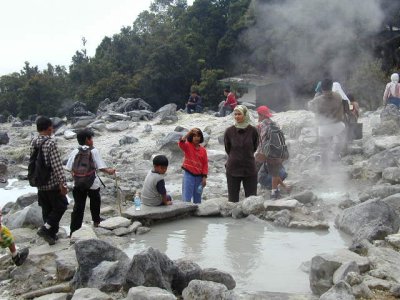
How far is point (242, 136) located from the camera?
6.54 m

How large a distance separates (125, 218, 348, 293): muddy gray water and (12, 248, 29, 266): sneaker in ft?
3.25

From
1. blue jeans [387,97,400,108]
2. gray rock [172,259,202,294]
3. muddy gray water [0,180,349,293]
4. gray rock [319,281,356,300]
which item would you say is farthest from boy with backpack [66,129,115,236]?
blue jeans [387,97,400,108]

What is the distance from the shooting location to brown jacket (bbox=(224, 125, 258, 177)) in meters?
6.53

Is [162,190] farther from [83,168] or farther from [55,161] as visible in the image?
[55,161]

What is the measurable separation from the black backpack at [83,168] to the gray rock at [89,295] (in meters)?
1.99

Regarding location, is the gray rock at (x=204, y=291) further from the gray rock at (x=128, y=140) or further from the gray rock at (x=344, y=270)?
the gray rock at (x=128, y=140)

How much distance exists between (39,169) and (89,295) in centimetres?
183

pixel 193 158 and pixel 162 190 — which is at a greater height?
pixel 193 158

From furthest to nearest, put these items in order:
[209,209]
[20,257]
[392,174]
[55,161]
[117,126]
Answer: [117,126]
[392,174]
[209,209]
[55,161]
[20,257]

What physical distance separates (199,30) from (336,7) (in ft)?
37.1

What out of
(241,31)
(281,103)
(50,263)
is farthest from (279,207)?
(241,31)

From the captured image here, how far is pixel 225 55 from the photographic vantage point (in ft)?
96.1

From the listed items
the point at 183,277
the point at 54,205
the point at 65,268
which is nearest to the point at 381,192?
the point at 183,277

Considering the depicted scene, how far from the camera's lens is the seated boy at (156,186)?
20.1ft
